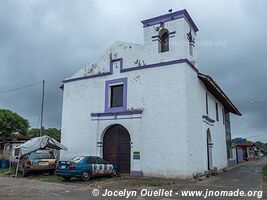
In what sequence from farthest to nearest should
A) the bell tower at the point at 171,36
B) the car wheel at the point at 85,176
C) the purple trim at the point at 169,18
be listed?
the purple trim at the point at 169,18 < the bell tower at the point at 171,36 < the car wheel at the point at 85,176

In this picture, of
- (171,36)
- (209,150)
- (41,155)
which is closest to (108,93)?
(171,36)

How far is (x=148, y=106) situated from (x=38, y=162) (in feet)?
23.9

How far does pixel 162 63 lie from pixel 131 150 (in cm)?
557

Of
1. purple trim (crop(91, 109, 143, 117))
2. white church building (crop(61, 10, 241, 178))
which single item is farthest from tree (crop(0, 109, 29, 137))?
purple trim (crop(91, 109, 143, 117))

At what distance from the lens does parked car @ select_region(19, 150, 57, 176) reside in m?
16.8

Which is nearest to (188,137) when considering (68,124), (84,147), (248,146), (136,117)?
(136,117)

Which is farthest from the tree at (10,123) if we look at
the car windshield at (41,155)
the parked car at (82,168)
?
the parked car at (82,168)

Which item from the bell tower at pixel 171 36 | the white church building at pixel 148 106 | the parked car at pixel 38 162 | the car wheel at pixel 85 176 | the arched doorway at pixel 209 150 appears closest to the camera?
the car wheel at pixel 85 176

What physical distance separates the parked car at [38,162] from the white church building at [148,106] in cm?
229

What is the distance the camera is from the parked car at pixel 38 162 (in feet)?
55.1

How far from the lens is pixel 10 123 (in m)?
43.1

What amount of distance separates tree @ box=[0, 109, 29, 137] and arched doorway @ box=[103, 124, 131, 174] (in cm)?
2871

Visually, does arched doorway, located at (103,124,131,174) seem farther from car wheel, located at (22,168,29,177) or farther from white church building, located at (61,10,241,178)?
car wheel, located at (22,168,29,177)

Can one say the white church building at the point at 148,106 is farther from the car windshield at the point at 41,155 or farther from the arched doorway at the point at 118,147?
the car windshield at the point at 41,155
